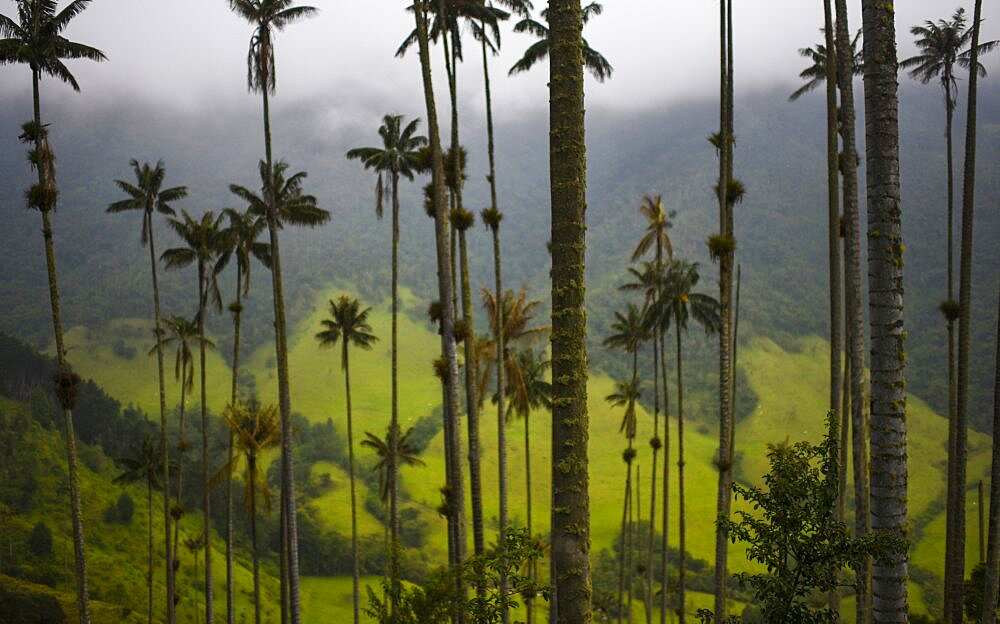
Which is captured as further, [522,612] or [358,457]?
[358,457]

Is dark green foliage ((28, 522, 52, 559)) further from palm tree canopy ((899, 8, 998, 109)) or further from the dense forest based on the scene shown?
palm tree canopy ((899, 8, 998, 109))

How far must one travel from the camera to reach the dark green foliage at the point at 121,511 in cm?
6378

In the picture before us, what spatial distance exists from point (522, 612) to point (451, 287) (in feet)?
199

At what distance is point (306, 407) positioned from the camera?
554ft

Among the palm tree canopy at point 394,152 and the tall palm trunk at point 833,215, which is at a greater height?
the palm tree canopy at point 394,152

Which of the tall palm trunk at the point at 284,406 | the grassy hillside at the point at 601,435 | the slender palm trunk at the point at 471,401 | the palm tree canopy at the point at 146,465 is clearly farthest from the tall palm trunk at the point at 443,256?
the grassy hillside at the point at 601,435

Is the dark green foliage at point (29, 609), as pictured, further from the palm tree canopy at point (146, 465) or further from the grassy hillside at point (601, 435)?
the grassy hillside at point (601, 435)

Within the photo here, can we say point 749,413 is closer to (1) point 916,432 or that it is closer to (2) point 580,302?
(1) point 916,432

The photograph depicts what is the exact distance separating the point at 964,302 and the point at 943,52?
10.8 metres

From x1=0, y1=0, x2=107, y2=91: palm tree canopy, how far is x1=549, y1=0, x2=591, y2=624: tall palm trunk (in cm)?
1696

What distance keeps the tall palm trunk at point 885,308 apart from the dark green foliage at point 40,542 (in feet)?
216

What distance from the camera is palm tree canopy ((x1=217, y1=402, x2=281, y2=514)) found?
25.8m

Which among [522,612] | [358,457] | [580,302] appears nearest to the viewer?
[580,302]

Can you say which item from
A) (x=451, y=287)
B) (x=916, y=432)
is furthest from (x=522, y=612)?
(x=916, y=432)
